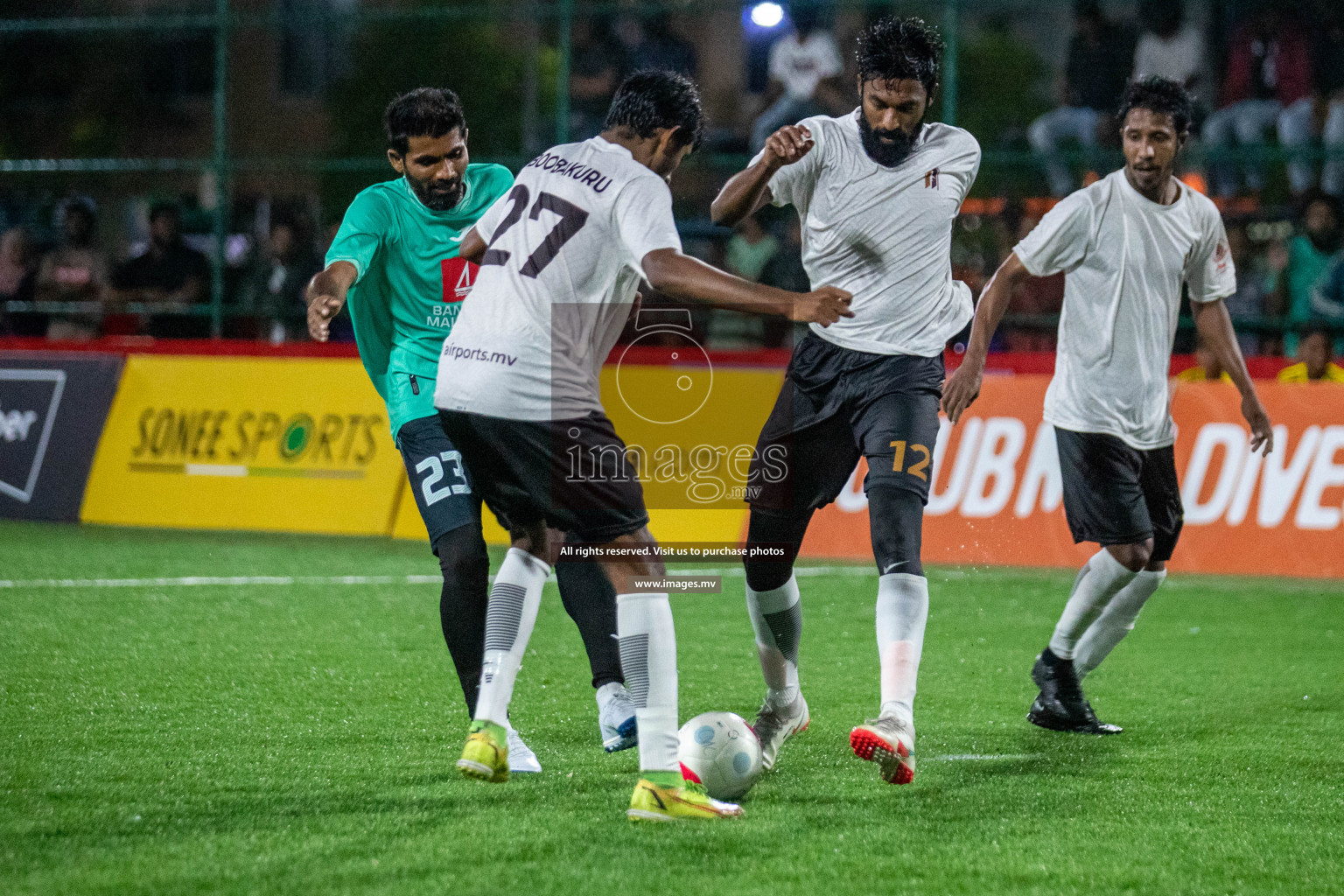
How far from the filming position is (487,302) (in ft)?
14.9

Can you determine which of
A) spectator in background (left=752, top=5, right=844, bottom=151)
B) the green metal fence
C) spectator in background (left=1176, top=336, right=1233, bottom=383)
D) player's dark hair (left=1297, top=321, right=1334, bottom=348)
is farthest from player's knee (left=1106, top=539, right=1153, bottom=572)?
spectator in background (left=752, top=5, right=844, bottom=151)

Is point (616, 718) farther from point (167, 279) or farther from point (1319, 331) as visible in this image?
point (167, 279)

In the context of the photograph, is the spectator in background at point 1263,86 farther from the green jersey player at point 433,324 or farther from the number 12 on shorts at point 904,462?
the green jersey player at point 433,324

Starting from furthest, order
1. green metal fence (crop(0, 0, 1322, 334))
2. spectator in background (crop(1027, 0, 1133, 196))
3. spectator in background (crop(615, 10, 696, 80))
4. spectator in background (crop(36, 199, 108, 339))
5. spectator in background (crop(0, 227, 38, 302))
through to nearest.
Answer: spectator in background (crop(0, 227, 38, 302))
spectator in background (crop(36, 199, 108, 339))
spectator in background (crop(615, 10, 696, 80))
spectator in background (crop(1027, 0, 1133, 196))
green metal fence (crop(0, 0, 1322, 334))

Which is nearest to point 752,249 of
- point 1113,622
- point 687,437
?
point 687,437

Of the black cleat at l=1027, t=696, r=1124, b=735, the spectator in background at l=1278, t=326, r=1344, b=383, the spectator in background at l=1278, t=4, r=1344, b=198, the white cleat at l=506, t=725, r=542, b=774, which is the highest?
the spectator in background at l=1278, t=4, r=1344, b=198

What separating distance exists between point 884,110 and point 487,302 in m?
1.56

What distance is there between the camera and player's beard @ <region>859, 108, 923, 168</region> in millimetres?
5293

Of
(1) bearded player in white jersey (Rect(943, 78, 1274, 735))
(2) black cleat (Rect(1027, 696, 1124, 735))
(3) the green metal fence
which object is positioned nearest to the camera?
(2) black cleat (Rect(1027, 696, 1124, 735))

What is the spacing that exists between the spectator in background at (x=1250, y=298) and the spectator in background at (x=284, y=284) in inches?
314

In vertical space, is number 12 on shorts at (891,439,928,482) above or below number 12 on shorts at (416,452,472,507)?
above

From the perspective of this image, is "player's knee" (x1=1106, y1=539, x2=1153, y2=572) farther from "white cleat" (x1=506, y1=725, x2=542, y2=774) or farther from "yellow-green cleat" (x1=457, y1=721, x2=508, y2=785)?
"yellow-green cleat" (x1=457, y1=721, x2=508, y2=785)

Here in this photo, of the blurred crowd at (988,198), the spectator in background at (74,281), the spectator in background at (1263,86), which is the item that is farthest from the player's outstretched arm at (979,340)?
the spectator in background at (74,281)

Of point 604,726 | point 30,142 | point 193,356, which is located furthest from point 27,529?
point 30,142
